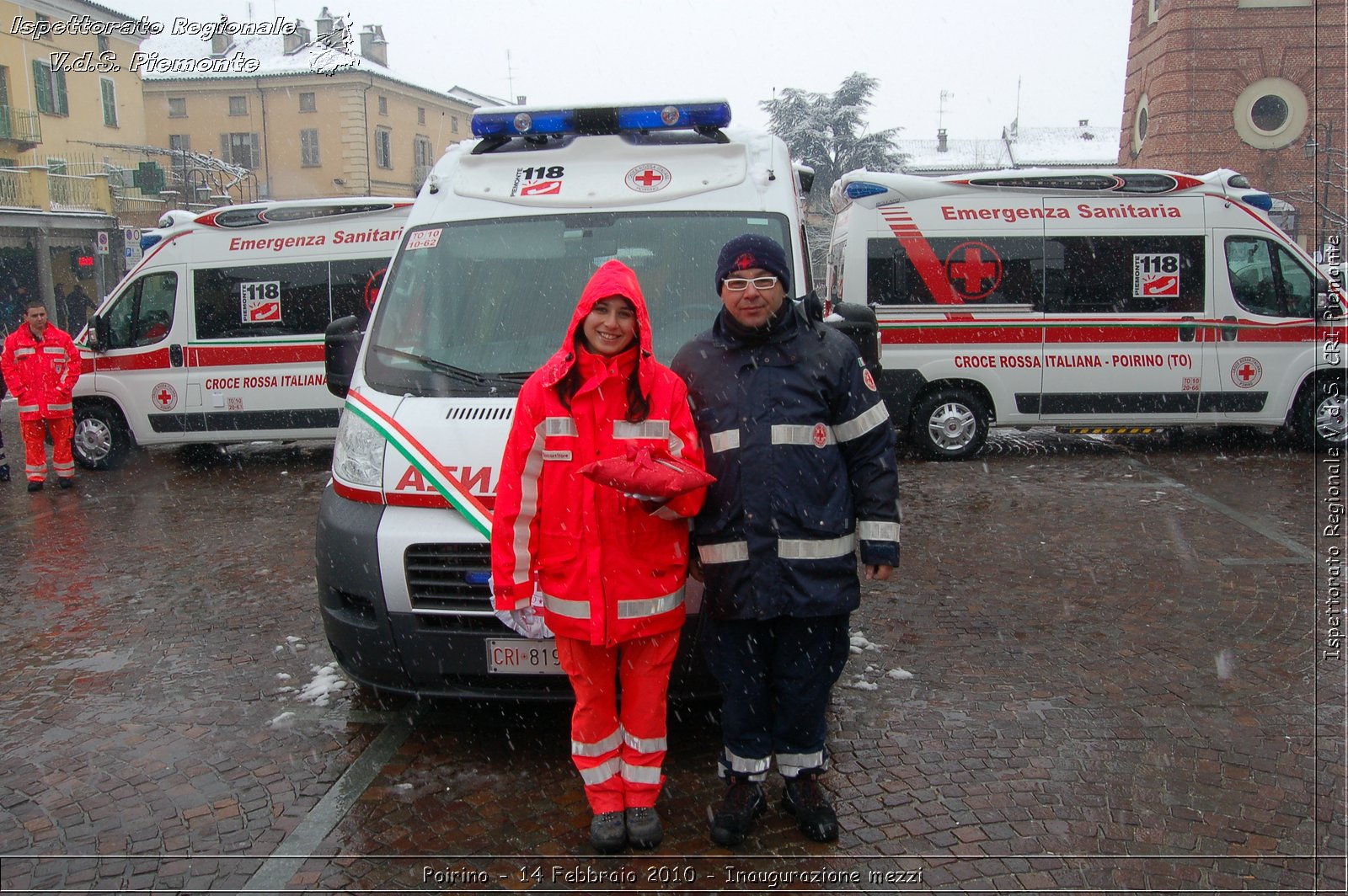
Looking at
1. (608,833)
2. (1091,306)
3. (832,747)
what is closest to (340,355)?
(608,833)

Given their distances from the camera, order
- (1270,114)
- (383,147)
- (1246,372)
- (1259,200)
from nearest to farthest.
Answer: (1246,372)
(1259,200)
(1270,114)
(383,147)

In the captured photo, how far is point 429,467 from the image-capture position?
12.9 feet

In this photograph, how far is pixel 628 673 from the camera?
339 cm

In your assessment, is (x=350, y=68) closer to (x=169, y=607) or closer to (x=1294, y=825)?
(x=169, y=607)

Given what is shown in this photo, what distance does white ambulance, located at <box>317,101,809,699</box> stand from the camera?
3.85 m

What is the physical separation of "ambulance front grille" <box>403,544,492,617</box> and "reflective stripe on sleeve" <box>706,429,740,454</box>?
0.99m

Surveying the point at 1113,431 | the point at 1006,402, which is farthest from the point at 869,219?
the point at 1113,431

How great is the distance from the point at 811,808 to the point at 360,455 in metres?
2.22

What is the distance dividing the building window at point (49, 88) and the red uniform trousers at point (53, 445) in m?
24.7

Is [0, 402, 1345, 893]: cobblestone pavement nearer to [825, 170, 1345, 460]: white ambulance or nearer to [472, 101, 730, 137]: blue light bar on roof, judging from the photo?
[472, 101, 730, 137]: blue light bar on roof

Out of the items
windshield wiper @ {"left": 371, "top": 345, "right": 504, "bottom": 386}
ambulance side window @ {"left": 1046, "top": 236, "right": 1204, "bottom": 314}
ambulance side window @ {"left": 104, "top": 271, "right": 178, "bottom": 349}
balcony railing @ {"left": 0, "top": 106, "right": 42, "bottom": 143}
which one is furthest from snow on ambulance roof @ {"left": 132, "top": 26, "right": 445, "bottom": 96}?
windshield wiper @ {"left": 371, "top": 345, "right": 504, "bottom": 386}

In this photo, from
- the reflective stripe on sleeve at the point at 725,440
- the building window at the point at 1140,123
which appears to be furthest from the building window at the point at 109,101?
the reflective stripe on sleeve at the point at 725,440

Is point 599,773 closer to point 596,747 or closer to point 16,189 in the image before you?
point 596,747

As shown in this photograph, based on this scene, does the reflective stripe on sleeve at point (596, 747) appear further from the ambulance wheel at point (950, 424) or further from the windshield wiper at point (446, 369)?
the ambulance wheel at point (950, 424)
